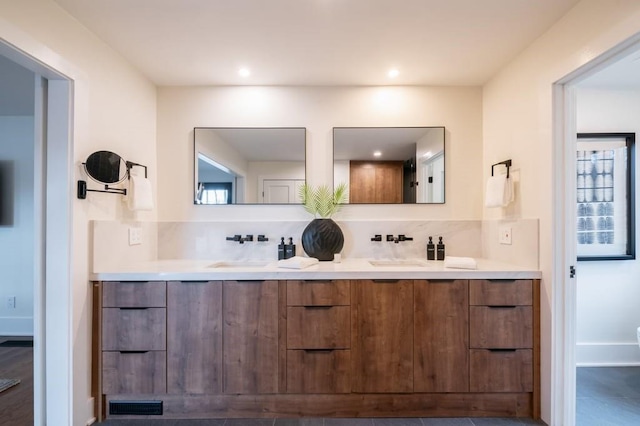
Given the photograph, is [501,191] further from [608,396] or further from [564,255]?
[608,396]

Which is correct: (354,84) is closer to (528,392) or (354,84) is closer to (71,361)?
(528,392)

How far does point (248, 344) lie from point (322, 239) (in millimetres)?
861

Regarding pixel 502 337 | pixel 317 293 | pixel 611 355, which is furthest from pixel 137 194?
pixel 611 355

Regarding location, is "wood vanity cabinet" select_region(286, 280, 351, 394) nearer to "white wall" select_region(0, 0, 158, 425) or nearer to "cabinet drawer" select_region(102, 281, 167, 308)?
"cabinet drawer" select_region(102, 281, 167, 308)

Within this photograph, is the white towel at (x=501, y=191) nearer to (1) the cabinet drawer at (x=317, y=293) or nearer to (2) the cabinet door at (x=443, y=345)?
(2) the cabinet door at (x=443, y=345)

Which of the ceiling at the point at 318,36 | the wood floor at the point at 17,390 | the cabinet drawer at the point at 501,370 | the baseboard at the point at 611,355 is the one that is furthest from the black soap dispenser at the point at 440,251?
the wood floor at the point at 17,390

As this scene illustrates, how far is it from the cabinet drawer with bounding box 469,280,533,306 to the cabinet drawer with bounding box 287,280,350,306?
2.55 ft

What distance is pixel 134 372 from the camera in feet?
6.11

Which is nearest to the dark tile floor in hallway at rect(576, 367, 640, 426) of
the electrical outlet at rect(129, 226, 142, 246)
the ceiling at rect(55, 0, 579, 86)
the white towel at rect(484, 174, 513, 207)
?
the white towel at rect(484, 174, 513, 207)

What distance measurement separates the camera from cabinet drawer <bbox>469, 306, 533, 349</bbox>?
1.87m

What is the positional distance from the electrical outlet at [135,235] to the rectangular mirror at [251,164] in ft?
1.53

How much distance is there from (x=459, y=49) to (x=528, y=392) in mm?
2164

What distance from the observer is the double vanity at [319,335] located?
187 centimetres

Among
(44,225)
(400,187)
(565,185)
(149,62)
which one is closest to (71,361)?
(44,225)
